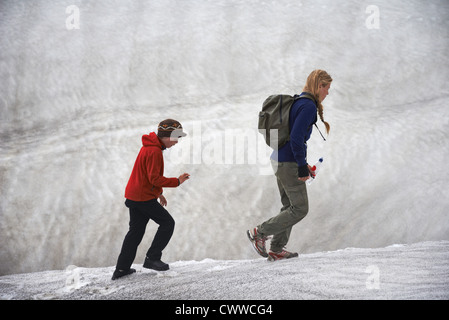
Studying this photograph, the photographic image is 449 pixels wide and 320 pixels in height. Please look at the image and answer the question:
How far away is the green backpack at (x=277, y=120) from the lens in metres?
3.76

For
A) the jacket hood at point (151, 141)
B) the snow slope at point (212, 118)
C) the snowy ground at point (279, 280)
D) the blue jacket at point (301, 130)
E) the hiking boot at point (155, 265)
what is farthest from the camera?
the snow slope at point (212, 118)

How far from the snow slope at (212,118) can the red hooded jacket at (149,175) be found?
1.75 metres

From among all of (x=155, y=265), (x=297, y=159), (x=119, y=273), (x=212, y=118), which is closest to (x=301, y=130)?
(x=297, y=159)

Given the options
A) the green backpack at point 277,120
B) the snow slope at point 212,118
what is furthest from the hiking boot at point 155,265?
the green backpack at point 277,120

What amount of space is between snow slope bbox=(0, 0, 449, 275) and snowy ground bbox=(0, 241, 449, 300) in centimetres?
104

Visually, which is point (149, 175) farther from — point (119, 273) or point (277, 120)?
point (277, 120)

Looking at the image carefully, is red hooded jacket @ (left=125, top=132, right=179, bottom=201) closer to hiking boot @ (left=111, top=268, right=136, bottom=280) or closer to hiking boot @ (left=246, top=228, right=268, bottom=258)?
hiking boot @ (left=111, top=268, right=136, bottom=280)

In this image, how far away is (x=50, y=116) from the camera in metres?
6.76

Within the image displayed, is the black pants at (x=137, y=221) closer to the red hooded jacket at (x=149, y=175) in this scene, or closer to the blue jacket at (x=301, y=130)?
the red hooded jacket at (x=149, y=175)

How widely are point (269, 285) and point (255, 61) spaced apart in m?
4.35

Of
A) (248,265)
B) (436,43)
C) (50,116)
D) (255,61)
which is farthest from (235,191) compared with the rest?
(436,43)

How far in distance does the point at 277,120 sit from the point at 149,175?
1.13 m

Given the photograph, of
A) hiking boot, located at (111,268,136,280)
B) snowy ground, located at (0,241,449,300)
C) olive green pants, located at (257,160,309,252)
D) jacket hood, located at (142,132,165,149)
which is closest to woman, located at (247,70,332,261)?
olive green pants, located at (257,160,309,252)

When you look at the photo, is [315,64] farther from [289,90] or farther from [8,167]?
[8,167]
